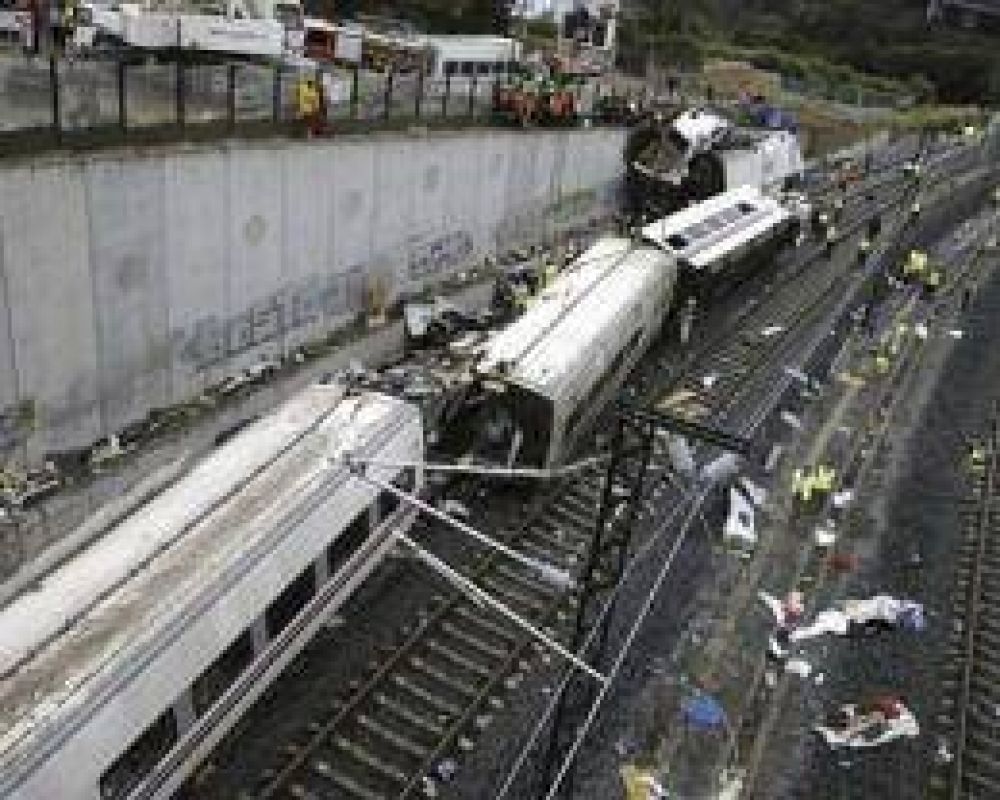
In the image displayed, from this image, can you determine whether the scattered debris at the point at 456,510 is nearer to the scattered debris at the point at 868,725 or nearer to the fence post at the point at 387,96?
the scattered debris at the point at 868,725

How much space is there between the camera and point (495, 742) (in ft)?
44.7

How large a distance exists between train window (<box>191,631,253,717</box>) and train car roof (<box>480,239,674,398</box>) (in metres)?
6.36

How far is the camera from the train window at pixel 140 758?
34.8 ft

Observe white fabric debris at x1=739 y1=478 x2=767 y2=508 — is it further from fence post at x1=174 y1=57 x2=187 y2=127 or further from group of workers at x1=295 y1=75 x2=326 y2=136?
fence post at x1=174 y1=57 x2=187 y2=127

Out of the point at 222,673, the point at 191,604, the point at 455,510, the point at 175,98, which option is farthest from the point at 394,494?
the point at 175,98

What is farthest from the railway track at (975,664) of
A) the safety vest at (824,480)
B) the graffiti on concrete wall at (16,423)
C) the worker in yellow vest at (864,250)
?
the worker in yellow vest at (864,250)

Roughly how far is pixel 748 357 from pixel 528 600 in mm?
11480

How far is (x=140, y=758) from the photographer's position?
11000 millimetres

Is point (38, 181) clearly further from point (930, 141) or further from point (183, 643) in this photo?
point (930, 141)

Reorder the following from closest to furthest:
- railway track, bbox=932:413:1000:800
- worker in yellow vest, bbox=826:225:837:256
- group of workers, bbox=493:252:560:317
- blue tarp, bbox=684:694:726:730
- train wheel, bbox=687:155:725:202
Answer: railway track, bbox=932:413:1000:800, blue tarp, bbox=684:694:726:730, group of workers, bbox=493:252:560:317, train wheel, bbox=687:155:725:202, worker in yellow vest, bbox=826:225:837:256

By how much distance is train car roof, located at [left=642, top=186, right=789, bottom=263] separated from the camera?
25516 millimetres

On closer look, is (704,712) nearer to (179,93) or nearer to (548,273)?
(179,93)

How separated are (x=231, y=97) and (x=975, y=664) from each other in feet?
46.4

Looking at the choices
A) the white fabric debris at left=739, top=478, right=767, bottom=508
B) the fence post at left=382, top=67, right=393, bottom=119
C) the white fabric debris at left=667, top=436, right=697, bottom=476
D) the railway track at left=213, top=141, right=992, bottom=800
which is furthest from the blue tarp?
the fence post at left=382, top=67, right=393, bottom=119
